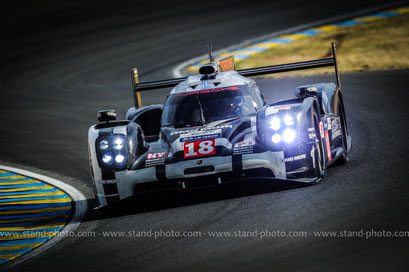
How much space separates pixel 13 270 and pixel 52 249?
0.65 meters

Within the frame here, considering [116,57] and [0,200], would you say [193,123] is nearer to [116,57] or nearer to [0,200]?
[0,200]

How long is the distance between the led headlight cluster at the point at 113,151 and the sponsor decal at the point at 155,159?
0.27m

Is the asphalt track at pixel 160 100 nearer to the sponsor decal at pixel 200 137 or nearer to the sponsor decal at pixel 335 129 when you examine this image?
the sponsor decal at pixel 335 129

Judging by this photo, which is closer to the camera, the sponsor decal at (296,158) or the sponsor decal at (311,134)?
the sponsor decal at (296,158)

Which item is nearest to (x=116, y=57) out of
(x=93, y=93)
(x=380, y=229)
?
(x=93, y=93)

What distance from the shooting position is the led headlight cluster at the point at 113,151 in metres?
8.12

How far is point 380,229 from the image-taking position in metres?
5.80

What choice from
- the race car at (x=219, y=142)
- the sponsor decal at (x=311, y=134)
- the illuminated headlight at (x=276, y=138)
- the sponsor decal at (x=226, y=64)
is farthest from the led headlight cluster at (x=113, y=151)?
the sponsor decal at (x=226, y=64)

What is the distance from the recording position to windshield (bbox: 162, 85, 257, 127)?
892cm

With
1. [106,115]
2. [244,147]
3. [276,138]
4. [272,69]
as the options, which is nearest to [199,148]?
[244,147]

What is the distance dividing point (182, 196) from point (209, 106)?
163 cm

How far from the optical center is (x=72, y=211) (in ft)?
28.6

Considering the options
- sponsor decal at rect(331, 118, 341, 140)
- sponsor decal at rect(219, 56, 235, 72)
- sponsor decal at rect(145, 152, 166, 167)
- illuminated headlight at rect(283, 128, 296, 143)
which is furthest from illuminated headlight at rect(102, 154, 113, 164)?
sponsor decal at rect(219, 56, 235, 72)

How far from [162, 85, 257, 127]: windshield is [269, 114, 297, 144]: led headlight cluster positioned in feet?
3.36
